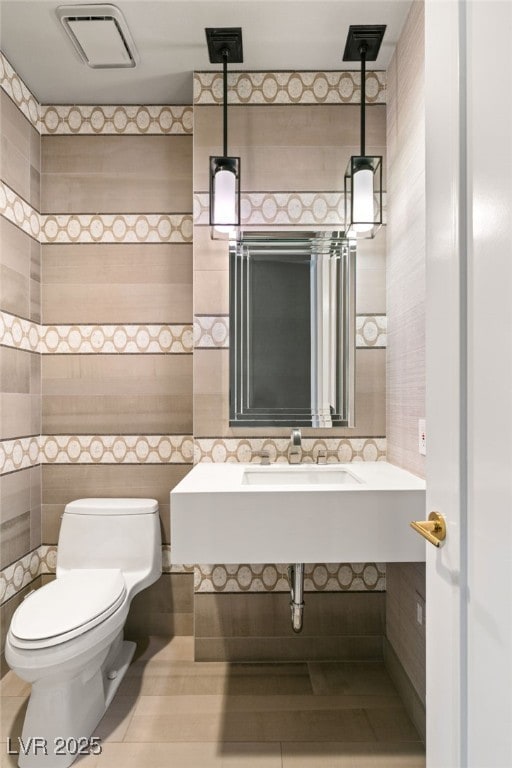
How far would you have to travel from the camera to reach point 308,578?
7.43 ft

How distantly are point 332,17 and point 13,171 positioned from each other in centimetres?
144

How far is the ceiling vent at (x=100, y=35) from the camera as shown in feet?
6.13

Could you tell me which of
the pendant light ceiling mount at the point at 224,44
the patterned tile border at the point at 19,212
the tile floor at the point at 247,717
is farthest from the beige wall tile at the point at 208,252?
the tile floor at the point at 247,717

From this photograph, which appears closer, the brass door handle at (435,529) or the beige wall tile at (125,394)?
the brass door handle at (435,529)

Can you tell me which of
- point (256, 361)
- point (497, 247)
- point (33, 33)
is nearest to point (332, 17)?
point (33, 33)

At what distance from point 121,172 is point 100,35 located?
0.59m

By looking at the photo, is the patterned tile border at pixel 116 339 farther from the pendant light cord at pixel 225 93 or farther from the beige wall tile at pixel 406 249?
the beige wall tile at pixel 406 249

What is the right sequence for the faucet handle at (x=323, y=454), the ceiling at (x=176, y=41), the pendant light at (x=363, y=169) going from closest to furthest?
the ceiling at (x=176, y=41)
the pendant light at (x=363, y=169)
the faucet handle at (x=323, y=454)

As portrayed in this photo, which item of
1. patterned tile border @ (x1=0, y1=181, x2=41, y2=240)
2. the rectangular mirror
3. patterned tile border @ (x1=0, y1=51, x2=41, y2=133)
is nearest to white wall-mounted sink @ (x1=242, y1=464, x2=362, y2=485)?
the rectangular mirror

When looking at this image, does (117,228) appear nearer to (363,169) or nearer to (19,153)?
(19,153)

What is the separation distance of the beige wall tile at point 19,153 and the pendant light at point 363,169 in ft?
4.65

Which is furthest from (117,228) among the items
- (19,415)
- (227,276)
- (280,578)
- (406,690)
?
(406,690)

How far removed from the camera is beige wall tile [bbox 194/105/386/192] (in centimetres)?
225

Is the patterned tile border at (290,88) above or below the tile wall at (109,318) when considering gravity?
above
